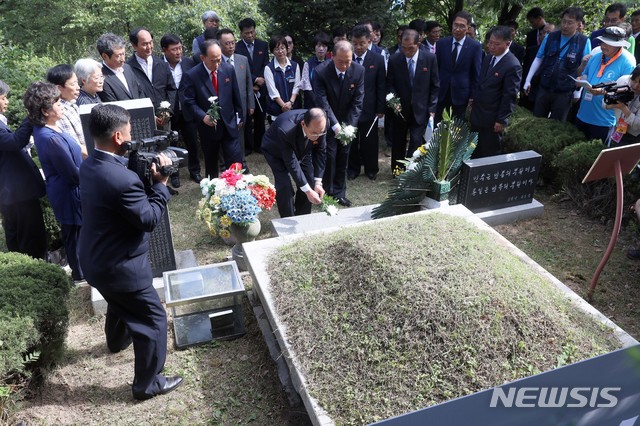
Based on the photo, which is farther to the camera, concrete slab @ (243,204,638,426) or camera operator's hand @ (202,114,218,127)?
camera operator's hand @ (202,114,218,127)

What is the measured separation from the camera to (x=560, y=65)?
721 cm

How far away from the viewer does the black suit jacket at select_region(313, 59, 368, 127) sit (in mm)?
6535

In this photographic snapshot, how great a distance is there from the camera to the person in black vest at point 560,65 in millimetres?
7098

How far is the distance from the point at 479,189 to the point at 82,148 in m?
4.19

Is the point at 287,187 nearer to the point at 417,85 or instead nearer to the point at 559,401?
the point at 417,85

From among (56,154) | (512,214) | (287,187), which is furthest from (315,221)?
(56,154)

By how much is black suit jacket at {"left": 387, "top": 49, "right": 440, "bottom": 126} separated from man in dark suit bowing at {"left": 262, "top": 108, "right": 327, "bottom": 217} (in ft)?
6.37

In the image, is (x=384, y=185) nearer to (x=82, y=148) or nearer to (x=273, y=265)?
(x=273, y=265)

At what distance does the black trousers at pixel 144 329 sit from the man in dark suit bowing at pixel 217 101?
3.69 m

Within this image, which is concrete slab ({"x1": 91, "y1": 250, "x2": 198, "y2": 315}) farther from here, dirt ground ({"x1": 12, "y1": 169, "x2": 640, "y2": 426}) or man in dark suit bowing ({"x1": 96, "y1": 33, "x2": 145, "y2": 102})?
man in dark suit bowing ({"x1": 96, "y1": 33, "x2": 145, "y2": 102})

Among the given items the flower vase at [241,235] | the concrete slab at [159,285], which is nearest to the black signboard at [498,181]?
the flower vase at [241,235]

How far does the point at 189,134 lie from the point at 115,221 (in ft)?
14.5

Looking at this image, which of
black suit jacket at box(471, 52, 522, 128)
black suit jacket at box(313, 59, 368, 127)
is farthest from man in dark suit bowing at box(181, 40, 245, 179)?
black suit jacket at box(471, 52, 522, 128)

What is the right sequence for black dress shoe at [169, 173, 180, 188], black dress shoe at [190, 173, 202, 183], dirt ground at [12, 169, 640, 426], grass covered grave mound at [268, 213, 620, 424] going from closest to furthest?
grass covered grave mound at [268, 213, 620, 424]
dirt ground at [12, 169, 640, 426]
black dress shoe at [169, 173, 180, 188]
black dress shoe at [190, 173, 202, 183]
